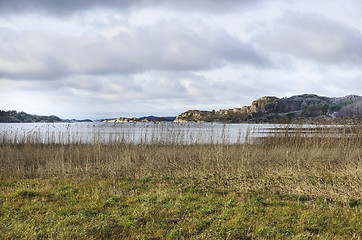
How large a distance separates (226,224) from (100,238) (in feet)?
10.1

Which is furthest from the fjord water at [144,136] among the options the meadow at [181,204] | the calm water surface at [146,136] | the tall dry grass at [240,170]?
the meadow at [181,204]

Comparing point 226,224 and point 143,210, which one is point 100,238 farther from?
point 226,224

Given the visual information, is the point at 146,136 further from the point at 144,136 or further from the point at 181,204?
the point at 181,204

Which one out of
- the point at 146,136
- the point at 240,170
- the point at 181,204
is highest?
the point at 146,136

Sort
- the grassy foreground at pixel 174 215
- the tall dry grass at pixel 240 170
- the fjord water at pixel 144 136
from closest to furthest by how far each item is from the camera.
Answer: the grassy foreground at pixel 174 215, the tall dry grass at pixel 240 170, the fjord water at pixel 144 136

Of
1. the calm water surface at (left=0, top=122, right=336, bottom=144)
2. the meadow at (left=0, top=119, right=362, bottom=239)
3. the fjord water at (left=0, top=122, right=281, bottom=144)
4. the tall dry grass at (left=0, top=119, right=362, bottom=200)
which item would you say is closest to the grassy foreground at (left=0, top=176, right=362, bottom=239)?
the meadow at (left=0, top=119, right=362, bottom=239)

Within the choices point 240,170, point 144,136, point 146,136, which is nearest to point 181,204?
point 240,170

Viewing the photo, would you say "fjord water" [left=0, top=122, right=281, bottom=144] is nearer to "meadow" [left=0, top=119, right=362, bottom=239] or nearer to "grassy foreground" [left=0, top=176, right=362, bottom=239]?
"meadow" [left=0, top=119, right=362, bottom=239]

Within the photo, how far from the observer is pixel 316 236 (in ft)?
20.9

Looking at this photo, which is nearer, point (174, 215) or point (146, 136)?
point (174, 215)

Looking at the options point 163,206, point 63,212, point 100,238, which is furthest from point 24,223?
point 163,206

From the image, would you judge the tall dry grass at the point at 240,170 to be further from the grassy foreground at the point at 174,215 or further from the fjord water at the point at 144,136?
the fjord water at the point at 144,136

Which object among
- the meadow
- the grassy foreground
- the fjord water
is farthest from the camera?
the fjord water

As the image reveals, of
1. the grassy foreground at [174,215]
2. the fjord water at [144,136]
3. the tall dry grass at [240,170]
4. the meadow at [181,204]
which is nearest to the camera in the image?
the grassy foreground at [174,215]
